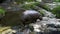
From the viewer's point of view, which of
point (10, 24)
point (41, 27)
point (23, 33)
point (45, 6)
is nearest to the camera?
point (23, 33)

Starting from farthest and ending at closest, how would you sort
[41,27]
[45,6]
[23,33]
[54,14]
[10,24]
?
[45,6], [54,14], [10,24], [41,27], [23,33]

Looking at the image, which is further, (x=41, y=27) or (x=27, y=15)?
(x=27, y=15)

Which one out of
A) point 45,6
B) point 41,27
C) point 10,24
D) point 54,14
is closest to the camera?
point 41,27

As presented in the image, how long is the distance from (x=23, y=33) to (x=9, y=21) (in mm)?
979

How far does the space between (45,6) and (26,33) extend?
3031 mm

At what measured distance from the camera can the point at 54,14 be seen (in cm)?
623

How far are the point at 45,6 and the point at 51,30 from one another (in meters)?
2.82

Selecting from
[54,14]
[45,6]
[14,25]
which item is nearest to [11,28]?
[14,25]

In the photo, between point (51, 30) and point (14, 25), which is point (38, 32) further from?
point (14, 25)

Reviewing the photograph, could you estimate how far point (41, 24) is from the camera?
16.2ft

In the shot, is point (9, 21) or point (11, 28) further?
point (9, 21)

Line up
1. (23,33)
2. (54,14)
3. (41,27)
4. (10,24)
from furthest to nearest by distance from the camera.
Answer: (54,14) < (10,24) < (41,27) < (23,33)

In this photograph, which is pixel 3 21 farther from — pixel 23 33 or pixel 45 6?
pixel 45 6

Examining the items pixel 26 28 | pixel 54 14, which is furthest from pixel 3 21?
pixel 54 14
